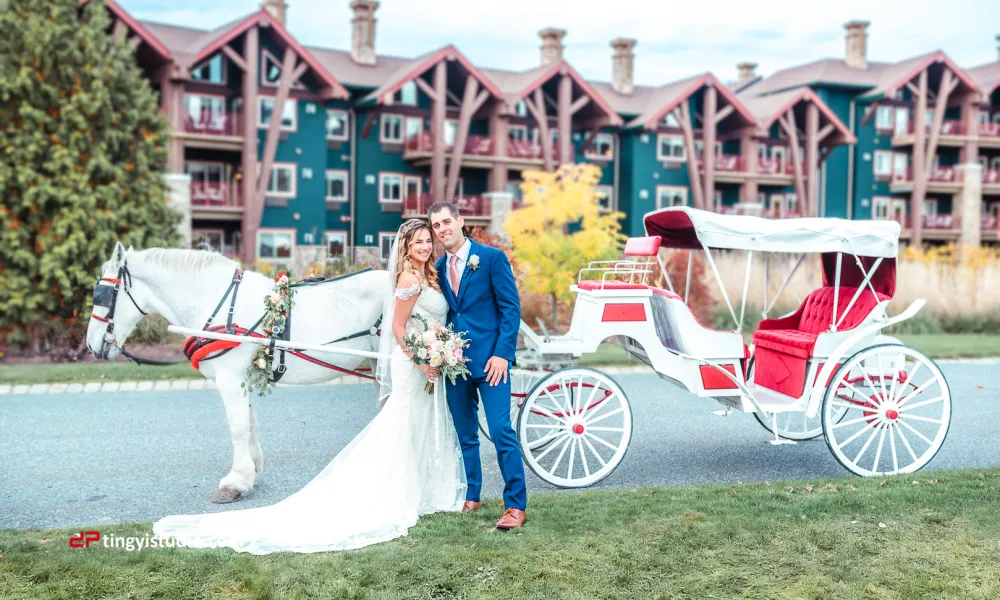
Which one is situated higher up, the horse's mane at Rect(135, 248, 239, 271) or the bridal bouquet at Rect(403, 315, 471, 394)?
the horse's mane at Rect(135, 248, 239, 271)

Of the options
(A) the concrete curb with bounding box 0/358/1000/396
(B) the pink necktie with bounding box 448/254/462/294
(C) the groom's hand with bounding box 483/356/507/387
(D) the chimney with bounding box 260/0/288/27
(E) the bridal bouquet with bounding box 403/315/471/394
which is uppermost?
(D) the chimney with bounding box 260/0/288/27

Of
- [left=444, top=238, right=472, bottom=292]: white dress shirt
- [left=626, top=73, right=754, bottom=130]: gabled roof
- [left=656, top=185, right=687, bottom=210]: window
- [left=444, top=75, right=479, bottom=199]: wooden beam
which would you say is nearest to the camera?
[left=444, top=238, right=472, bottom=292]: white dress shirt

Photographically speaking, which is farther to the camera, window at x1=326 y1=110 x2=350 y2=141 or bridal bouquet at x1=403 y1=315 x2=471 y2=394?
window at x1=326 y1=110 x2=350 y2=141

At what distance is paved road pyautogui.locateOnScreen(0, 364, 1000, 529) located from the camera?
7.07 m

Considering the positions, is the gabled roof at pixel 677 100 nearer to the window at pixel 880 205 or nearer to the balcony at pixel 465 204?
the balcony at pixel 465 204

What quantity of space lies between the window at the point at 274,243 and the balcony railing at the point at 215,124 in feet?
12.6

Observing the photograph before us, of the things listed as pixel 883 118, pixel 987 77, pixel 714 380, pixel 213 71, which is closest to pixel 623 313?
pixel 714 380

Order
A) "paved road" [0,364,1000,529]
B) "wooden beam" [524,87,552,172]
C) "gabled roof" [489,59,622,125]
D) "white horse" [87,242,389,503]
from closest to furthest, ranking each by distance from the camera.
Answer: "paved road" [0,364,1000,529], "white horse" [87,242,389,503], "wooden beam" [524,87,552,172], "gabled roof" [489,59,622,125]

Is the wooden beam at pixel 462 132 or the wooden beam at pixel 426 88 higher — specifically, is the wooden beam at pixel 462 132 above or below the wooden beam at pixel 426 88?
below

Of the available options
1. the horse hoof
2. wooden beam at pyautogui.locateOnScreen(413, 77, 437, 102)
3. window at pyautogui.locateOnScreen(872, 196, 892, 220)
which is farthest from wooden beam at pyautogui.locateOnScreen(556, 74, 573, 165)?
the horse hoof

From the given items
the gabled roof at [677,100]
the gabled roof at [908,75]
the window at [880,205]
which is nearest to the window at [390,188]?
the gabled roof at [677,100]

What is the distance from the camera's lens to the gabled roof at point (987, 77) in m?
43.9

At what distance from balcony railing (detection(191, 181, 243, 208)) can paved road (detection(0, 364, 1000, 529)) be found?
19.5 metres

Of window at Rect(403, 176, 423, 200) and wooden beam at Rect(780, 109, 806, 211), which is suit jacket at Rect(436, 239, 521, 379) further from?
wooden beam at Rect(780, 109, 806, 211)
